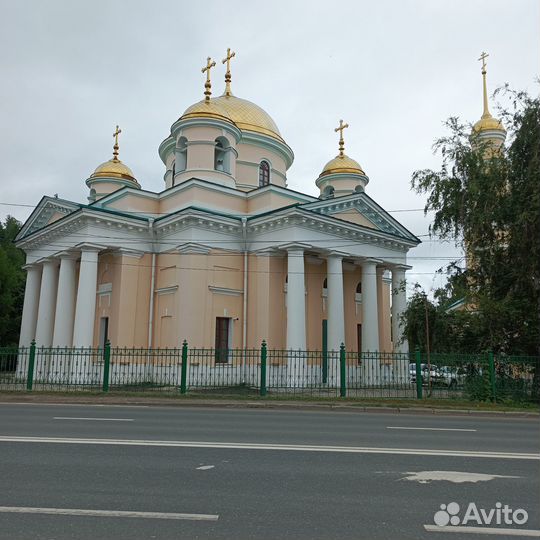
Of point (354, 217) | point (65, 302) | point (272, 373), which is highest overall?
point (354, 217)

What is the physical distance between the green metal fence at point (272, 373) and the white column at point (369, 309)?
2.41m

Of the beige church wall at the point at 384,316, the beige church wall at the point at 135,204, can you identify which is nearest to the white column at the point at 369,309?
Answer: the beige church wall at the point at 384,316

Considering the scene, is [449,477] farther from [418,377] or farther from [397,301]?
[397,301]

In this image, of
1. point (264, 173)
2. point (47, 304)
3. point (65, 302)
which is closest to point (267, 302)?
point (65, 302)

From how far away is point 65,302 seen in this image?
77.4 feet

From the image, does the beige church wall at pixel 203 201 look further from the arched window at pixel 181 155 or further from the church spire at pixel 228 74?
the church spire at pixel 228 74

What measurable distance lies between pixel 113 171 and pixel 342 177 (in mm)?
13176

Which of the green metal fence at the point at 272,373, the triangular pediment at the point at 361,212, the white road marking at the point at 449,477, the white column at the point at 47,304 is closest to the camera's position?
the white road marking at the point at 449,477

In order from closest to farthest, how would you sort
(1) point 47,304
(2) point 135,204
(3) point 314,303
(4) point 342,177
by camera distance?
(2) point 135,204 < (3) point 314,303 < (1) point 47,304 < (4) point 342,177

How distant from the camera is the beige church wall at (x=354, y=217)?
24.6m

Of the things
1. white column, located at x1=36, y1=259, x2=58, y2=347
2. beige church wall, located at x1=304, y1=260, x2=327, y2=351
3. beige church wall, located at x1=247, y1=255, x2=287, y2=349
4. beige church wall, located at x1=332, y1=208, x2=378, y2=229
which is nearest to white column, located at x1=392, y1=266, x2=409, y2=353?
beige church wall, located at x1=332, y1=208, x2=378, y2=229

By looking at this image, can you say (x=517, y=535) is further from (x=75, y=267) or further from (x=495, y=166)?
(x=75, y=267)

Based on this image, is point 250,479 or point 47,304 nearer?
point 250,479

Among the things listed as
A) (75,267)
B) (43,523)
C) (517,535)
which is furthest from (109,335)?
(517,535)
